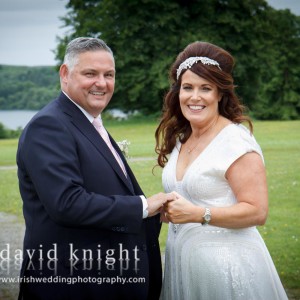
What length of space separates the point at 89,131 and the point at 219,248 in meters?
1.22

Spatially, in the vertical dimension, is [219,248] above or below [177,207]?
below

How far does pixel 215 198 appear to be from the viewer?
12.5ft

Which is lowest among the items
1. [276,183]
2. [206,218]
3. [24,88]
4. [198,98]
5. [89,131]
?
[276,183]

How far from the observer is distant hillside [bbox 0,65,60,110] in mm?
32812

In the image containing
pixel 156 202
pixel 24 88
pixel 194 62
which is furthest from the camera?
pixel 24 88

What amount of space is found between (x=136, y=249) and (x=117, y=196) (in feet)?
1.70

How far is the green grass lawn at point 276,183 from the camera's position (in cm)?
798

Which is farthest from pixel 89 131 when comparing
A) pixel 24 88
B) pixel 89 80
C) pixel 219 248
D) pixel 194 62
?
pixel 24 88

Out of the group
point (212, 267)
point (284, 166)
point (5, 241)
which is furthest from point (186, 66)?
point (284, 166)

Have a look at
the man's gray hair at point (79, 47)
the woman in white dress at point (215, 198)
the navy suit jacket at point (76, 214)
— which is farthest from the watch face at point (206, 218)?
the man's gray hair at point (79, 47)

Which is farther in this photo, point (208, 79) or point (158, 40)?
point (158, 40)

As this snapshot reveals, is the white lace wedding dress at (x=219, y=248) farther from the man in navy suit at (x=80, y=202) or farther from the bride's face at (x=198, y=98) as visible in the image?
the man in navy suit at (x=80, y=202)

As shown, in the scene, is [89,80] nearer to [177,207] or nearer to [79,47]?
[79,47]

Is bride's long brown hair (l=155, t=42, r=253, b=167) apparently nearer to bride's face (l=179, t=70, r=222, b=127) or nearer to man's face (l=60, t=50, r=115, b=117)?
bride's face (l=179, t=70, r=222, b=127)
